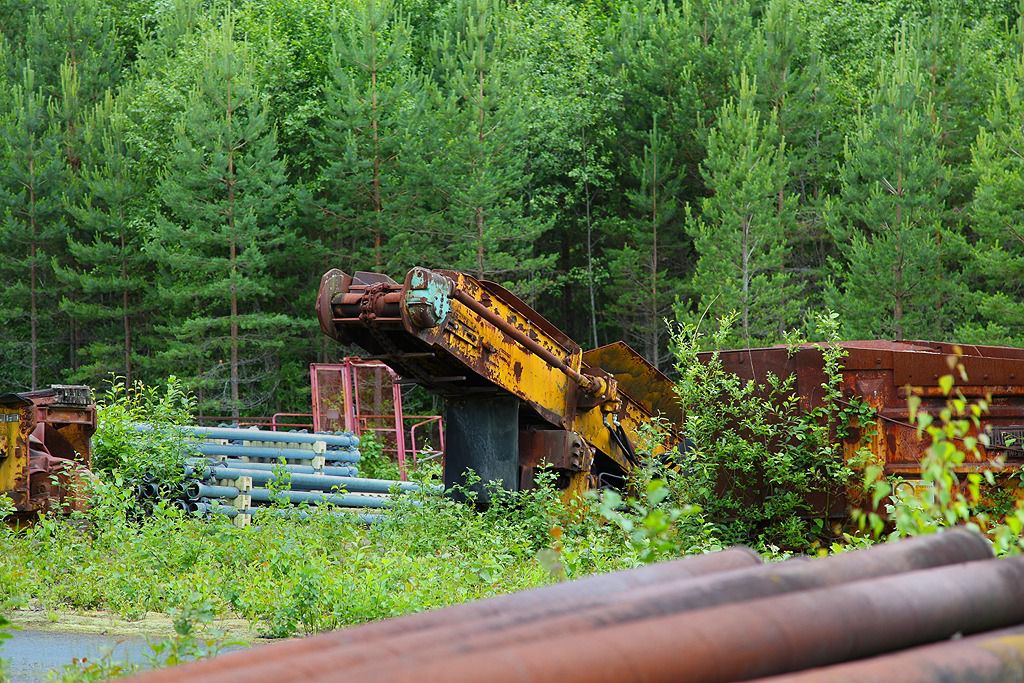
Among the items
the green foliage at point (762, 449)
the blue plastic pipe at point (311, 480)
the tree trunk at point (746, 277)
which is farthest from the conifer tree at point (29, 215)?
the green foliage at point (762, 449)

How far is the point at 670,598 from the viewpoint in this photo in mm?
3172

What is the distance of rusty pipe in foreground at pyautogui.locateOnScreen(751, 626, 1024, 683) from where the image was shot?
2803 millimetres

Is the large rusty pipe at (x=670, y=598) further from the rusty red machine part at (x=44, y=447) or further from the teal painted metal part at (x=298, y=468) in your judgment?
the teal painted metal part at (x=298, y=468)

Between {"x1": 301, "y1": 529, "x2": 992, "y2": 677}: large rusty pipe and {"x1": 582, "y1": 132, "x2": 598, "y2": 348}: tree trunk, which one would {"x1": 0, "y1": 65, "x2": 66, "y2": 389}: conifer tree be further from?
{"x1": 301, "y1": 529, "x2": 992, "y2": 677}: large rusty pipe

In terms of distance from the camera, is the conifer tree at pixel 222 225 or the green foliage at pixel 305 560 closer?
the green foliage at pixel 305 560

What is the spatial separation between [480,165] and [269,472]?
2048cm

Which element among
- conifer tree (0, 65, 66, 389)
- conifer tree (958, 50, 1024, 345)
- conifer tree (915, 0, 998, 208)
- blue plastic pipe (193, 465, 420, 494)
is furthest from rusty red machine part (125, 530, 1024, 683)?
conifer tree (0, 65, 66, 389)

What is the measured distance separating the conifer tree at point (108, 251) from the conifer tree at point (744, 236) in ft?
52.5

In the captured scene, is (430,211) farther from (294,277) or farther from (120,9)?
(120,9)

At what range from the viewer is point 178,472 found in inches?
594

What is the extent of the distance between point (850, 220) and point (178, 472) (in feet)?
77.7

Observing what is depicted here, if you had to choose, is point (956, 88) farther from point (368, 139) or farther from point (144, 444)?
point (144, 444)

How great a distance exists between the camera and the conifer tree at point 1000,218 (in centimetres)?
2958

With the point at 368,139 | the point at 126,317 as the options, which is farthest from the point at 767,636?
the point at 126,317
